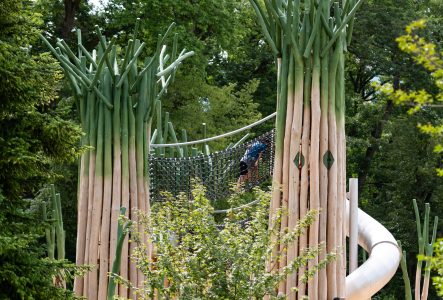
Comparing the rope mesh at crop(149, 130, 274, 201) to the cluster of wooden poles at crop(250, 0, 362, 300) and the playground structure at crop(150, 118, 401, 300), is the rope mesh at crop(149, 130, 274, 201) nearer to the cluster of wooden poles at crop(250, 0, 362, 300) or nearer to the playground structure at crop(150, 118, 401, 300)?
the playground structure at crop(150, 118, 401, 300)

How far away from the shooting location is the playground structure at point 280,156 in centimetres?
912

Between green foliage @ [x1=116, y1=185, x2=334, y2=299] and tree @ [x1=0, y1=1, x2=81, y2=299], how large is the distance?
102 cm

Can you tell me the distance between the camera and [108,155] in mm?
10141

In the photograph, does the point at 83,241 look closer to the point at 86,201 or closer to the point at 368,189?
the point at 86,201

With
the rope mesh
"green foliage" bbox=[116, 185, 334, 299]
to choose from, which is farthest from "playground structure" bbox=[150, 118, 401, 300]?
"green foliage" bbox=[116, 185, 334, 299]

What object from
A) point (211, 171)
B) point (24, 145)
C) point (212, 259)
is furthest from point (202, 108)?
point (24, 145)

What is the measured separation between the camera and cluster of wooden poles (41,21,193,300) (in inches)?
395

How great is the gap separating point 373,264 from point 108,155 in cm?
272

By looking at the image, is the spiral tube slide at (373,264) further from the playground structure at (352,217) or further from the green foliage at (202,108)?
the green foliage at (202,108)

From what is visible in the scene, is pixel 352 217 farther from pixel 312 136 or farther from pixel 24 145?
pixel 24 145

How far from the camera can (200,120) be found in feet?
58.6

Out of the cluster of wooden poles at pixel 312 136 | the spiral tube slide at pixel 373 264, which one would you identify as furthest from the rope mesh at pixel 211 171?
the cluster of wooden poles at pixel 312 136

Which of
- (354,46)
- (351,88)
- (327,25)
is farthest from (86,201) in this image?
(351,88)

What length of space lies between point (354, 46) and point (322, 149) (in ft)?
44.5
